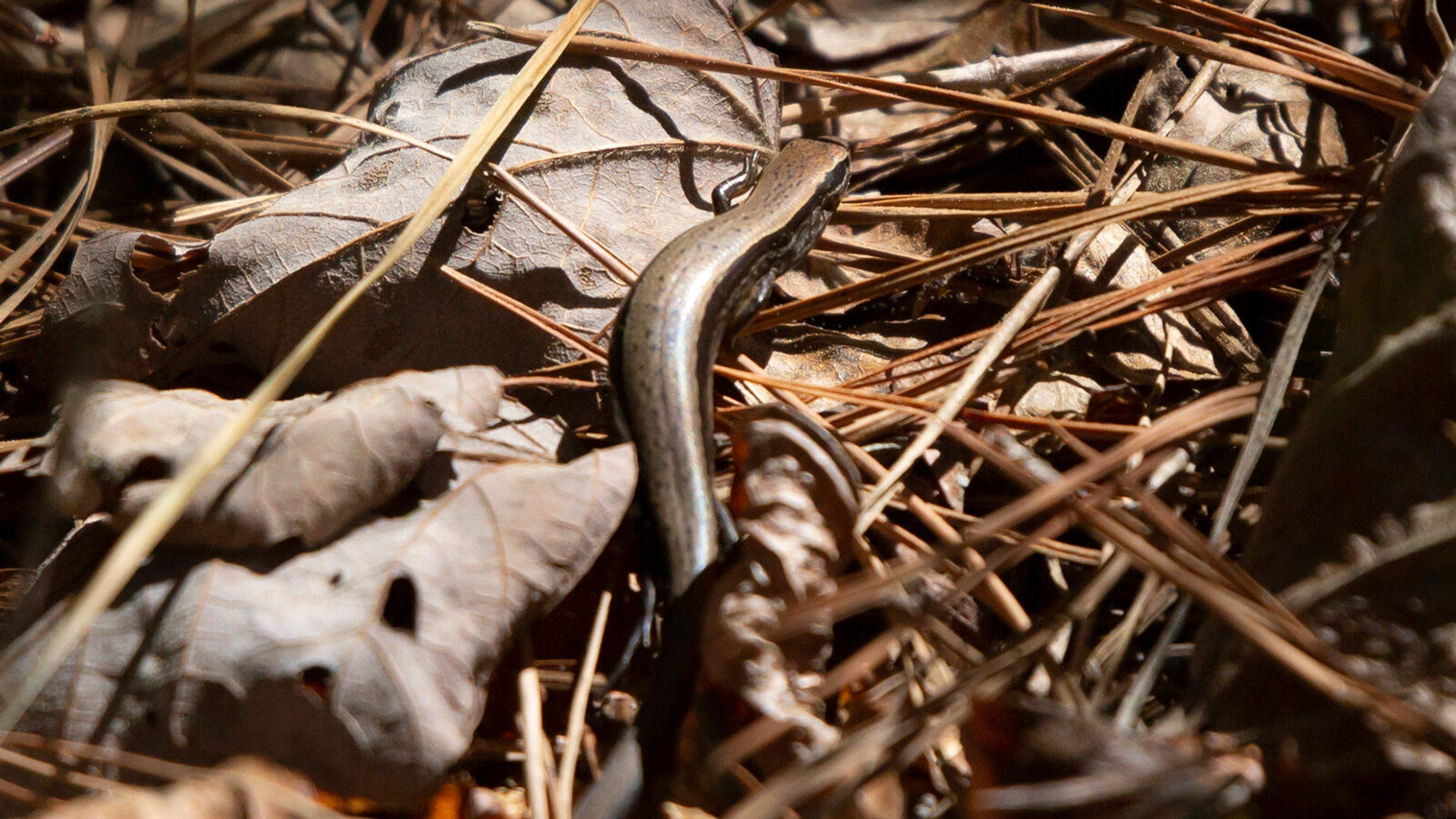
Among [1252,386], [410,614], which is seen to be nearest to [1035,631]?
[1252,386]

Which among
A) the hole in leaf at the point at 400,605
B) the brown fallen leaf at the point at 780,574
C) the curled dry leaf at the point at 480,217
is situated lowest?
the hole in leaf at the point at 400,605

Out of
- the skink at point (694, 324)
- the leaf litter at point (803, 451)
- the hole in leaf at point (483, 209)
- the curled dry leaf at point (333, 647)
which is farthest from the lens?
the hole in leaf at point (483, 209)

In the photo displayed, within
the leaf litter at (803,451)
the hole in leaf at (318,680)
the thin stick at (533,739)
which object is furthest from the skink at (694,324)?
the hole in leaf at (318,680)

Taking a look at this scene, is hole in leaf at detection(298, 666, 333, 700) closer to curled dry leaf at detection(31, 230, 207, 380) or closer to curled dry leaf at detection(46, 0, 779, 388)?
curled dry leaf at detection(46, 0, 779, 388)

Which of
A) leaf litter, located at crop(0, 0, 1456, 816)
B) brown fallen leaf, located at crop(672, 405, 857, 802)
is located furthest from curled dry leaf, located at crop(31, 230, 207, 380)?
brown fallen leaf, located at crop(672, 405, 857, 802)

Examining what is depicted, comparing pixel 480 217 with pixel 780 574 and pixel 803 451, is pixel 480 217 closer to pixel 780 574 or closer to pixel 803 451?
pixel 803 451

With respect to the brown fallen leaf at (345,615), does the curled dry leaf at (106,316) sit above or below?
above

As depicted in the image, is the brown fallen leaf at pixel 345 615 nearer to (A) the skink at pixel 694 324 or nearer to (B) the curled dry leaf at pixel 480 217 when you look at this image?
(A) the skink at pixel 694 324
